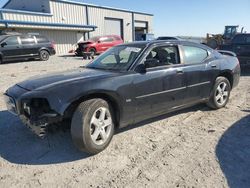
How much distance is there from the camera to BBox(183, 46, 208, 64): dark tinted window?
16.1 feet

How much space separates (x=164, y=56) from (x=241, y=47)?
685cm

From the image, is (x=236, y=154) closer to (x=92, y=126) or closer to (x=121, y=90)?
(x=121, y=90)

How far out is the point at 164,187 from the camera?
2824 mm

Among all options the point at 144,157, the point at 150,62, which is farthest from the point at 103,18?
the point at 144,157

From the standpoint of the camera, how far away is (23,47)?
55.2 feet

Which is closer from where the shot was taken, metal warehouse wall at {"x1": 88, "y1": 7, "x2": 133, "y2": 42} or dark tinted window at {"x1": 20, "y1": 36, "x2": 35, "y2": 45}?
dark tinted window at {"x1": 20, "y1": 36, "x2": 35, "y2": 45}

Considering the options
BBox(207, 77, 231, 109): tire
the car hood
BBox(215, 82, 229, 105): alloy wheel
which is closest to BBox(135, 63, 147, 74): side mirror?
the car hood

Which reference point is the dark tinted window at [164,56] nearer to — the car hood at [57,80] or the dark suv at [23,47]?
the car hood at [57,80]

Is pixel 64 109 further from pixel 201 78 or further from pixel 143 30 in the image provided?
pixel 143 30

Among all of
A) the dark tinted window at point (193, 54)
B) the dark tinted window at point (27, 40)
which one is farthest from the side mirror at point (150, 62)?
the dark tinted window at point (27, 40)

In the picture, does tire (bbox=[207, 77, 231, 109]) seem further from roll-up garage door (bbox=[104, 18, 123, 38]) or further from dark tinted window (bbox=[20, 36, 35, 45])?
roll-up garage door (bbox=[104, 18, 123, 38])

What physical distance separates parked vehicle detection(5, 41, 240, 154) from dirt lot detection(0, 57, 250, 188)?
31 cm

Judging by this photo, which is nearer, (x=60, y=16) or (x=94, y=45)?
(x=94, y=45)

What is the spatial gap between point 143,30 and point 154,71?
4078 cm
